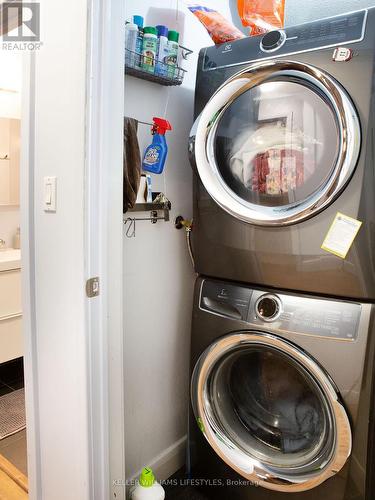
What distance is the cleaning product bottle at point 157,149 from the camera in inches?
52.5

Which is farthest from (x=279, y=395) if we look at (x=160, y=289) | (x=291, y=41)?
(x=291, y=41)

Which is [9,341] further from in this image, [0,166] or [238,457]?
[238,457]

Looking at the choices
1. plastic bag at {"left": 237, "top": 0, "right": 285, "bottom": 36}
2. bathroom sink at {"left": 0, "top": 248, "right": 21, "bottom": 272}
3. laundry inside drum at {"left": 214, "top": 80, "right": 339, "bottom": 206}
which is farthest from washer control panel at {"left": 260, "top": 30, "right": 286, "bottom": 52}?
bathroom sink at {"left": 0, "top": 248, "right": 21, "bottom": 272}

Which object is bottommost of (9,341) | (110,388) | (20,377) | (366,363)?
(20,377)

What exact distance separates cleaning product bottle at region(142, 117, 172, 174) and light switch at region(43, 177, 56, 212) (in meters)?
0.36

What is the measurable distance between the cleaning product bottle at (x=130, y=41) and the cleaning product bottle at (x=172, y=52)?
136 millimetres

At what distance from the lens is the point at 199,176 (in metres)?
1.31

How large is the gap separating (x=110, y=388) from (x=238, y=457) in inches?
21.1

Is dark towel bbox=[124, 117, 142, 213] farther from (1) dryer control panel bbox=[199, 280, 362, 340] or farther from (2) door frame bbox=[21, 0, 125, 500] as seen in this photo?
(1) dryer control panel bbox=[199, 280, 362, 340]

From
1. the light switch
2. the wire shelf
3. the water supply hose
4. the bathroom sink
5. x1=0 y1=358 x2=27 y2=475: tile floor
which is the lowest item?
x1=0 y1=358 x2=27 y2=475: tile floor

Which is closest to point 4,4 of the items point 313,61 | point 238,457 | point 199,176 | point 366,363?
point 199,176

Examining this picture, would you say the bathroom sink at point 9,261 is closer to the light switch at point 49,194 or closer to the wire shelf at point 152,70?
the light switch at point 49,194

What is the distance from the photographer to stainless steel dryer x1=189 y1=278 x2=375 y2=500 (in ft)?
3.59
